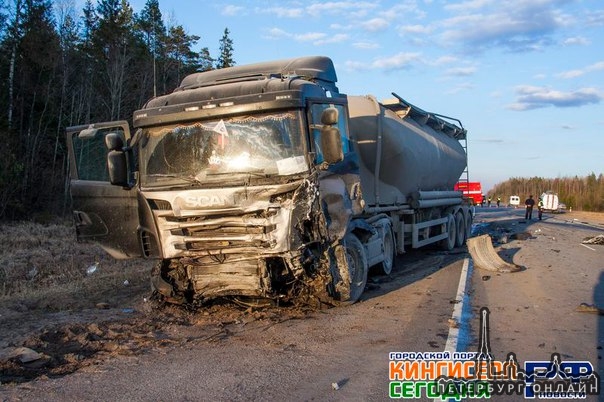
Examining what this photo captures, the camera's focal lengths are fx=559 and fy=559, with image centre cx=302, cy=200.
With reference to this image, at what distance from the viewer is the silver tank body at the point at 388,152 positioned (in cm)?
1060

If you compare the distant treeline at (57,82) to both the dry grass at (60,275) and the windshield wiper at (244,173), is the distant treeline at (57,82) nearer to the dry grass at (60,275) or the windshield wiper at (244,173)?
the dry grass at (60,275)

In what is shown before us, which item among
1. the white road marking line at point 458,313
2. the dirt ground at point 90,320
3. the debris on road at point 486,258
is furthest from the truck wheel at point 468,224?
the dirt ground at point 90,320

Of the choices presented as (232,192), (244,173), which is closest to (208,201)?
(232,192)

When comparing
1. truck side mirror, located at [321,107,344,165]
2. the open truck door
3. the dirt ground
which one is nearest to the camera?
the dirt ground

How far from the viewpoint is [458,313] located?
309 inches

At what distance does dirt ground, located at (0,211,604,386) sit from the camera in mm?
5941

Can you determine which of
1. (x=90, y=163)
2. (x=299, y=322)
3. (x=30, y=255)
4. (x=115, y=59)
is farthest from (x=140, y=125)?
(x=115, y=59)

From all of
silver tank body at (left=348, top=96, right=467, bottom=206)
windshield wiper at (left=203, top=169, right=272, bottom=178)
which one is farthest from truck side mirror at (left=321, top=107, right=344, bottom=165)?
silver tank body at (left=348, top=96, right=467, bottom=206)

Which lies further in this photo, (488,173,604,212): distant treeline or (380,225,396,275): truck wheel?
(488,173,604,212): distant treeline

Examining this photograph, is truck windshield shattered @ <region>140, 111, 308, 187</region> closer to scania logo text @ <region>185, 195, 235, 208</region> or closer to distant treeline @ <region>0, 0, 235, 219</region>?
scania logo text @ <region>185, 195, 235, 208</region>

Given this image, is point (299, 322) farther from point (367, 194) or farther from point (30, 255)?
point (30, 255)

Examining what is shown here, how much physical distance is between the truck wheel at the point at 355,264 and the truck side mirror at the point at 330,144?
1621 mm

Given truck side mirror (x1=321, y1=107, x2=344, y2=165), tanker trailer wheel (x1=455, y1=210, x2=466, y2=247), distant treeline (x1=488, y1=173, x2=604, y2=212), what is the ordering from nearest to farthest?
truck side mirror (x1=321, y1=107, x2=344, y2=165), tanker trailer wheel (x1=455, y1=210, x2=466, y2=247), distant treeline (x1=488, y1=173, x2=604, y2=212)

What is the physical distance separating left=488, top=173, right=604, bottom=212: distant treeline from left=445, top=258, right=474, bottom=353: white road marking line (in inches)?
2483
